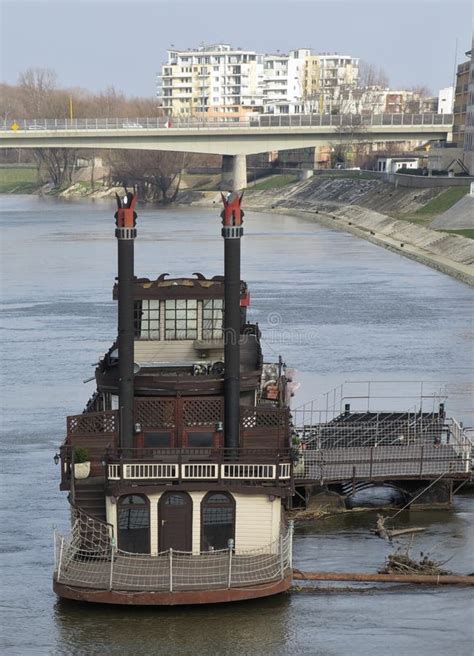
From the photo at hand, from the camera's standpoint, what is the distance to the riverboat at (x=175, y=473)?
93.4 feet

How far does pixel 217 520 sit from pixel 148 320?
218 inches

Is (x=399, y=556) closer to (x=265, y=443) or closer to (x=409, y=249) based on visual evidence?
(x=265, y=443)

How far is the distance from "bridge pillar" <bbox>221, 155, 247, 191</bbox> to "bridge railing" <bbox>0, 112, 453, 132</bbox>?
415 inches

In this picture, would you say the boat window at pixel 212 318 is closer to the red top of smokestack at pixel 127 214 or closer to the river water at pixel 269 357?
the red top of smokestack at pixel 127 214

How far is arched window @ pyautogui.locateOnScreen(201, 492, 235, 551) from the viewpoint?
2914 centimetres

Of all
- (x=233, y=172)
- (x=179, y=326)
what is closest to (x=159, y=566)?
(x=179, y=326)

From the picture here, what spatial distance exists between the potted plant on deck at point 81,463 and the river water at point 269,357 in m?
2.63

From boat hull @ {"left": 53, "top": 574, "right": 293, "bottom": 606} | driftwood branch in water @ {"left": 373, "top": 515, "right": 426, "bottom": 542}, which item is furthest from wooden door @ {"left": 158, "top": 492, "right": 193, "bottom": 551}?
driftwood branch in water @ {"left": 373, "top": 515, "right": 426, "bottom": 542}

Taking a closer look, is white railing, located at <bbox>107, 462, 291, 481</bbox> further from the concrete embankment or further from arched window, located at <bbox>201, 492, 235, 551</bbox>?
the concrete embankment

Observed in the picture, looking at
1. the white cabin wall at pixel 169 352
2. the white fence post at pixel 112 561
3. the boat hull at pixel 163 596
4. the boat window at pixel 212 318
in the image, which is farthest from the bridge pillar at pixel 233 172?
the boat hull at pixel 163 596

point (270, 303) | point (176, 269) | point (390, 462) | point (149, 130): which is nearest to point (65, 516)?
point (390, 462)

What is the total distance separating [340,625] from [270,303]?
55132 mm

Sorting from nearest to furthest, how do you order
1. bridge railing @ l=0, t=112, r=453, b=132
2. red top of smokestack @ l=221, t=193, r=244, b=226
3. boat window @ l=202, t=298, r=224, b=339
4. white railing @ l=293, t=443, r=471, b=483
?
red top of smokestack @ l=221, t=193, r=244, b=226, boat window @ l=202, t=298, r=224, b=339, white railing @ l=293, t=443, r=471, b=483, bridge railing @ l=0, t=112, r=453, b=132

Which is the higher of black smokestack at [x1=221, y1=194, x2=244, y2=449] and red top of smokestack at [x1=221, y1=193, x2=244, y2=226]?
red top of smokestack at [x1=221, y1=193, x2=244, y2=226]
